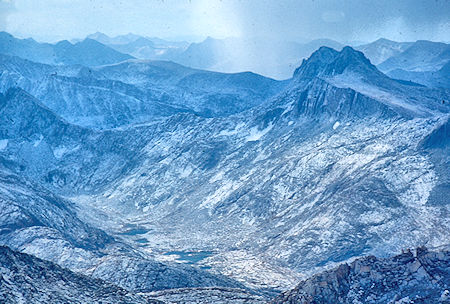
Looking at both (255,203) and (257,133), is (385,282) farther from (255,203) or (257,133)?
(257,133)

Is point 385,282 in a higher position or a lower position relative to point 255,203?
lower

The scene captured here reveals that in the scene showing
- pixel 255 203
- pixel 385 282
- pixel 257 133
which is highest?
pixel 257 133

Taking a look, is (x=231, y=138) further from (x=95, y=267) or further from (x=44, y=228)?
(x=95, y=267)

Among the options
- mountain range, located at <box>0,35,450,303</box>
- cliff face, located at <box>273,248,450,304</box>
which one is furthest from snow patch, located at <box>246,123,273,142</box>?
cliff face, located at <box>273,248,450,304</box>

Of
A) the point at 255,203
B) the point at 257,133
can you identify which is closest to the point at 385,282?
the point at 255,203

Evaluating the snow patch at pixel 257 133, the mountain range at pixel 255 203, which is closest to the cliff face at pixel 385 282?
the mountain range at pixel 255 203

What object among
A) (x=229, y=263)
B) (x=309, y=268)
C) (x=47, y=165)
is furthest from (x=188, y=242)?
(x=47, y=165)

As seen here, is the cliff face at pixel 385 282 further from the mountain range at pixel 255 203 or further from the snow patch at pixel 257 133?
the snow patch at pixel 257 133
